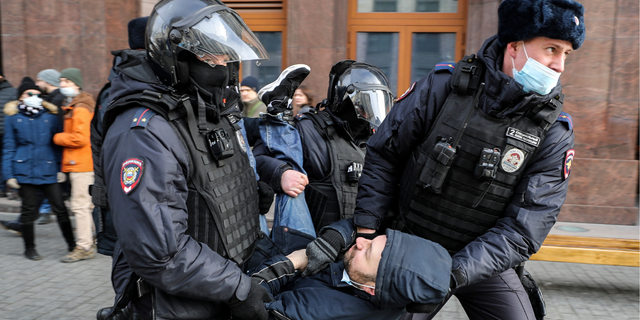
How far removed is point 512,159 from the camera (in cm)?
211

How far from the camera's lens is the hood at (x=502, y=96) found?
2.07 metres

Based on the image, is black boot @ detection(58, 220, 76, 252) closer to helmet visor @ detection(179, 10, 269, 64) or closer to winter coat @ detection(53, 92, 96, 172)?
winter coat @ detection(53, 92, 96, 172)

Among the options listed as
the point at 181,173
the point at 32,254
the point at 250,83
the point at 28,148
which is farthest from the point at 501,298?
the point at 250,83

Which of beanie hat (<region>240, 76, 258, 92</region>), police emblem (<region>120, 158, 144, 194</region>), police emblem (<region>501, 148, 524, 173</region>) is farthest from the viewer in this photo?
beanie hat (<region>240, 76, 258, 92</region>)

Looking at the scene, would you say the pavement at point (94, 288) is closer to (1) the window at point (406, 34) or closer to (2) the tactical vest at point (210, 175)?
(2) the tactical vest at point (210, 175)

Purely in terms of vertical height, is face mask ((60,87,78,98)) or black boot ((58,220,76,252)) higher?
face mask ((60,87,78,98))

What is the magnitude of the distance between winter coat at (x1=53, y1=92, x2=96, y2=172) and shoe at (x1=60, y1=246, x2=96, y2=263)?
85 cm

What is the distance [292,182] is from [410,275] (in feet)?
3.49

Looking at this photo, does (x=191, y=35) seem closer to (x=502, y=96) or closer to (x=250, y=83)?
(x=502, y=96)

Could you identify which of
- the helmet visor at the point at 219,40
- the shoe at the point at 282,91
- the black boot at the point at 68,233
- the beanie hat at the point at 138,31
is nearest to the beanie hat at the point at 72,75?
the black boot at the point at 68,233

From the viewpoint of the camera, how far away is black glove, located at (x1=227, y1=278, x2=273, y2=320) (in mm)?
1826

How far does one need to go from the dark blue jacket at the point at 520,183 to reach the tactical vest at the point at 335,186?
55 centimetres

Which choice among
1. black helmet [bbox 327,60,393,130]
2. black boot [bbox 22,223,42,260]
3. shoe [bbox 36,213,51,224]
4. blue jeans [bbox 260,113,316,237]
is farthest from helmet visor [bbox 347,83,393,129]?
shoe [bbox 36,213,51,224]

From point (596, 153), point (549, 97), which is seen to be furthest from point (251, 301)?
point (596, 153)
